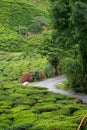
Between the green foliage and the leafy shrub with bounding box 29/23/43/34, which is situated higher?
the leafy shrub with bounding box 29/23/43/34

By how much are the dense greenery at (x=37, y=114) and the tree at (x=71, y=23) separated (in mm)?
4734

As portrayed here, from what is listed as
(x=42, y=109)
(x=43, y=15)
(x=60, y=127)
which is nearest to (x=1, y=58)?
(x=43, y=15)

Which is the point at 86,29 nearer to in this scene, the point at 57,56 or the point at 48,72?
the point at 57,56

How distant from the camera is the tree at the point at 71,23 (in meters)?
25.3

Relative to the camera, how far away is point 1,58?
87.9 m

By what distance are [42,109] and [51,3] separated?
37.0ft

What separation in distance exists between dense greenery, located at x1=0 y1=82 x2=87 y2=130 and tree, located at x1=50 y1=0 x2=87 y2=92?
4734mm

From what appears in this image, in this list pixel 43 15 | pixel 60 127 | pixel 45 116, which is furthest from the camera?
Result: pixel 43 15

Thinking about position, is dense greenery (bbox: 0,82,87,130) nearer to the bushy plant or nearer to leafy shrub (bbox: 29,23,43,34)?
the bushy plant

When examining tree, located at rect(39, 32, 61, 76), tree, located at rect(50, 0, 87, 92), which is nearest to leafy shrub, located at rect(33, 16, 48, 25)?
tree, located at rect(39, 32, 61, 76)

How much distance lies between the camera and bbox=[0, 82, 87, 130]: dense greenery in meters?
18.7

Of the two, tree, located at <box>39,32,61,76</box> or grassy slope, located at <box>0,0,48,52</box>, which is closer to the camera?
tree, located at <box>39,32,61,76</box>

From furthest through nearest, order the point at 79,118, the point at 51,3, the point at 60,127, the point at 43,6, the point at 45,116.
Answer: the point at 43,6 < the point at 51,3 < the point at 45,116 < the point at 79,118 < the point at 60,127

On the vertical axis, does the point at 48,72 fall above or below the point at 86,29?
below
